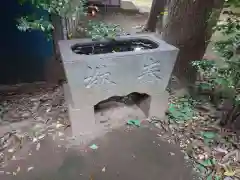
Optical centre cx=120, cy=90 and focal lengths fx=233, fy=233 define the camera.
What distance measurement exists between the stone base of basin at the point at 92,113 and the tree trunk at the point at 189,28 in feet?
2.72

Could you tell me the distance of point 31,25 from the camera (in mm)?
2805

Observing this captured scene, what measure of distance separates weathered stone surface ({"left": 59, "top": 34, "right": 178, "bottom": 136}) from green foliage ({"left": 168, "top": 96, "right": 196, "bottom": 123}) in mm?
519

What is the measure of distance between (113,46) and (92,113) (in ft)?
2.88

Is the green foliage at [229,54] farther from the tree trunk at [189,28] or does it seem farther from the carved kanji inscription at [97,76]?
the carved kanji inscription at [97,76]

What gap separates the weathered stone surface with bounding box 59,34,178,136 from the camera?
2430 mm

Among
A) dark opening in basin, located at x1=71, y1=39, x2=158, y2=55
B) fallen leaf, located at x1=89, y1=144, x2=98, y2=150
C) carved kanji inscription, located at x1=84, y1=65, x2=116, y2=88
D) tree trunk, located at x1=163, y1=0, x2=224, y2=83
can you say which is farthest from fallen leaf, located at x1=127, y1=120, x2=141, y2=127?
tree trunk, located at x1=163, y1=0, x2=224, y2=83

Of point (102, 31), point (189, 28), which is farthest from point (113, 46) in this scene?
point (189, 28)

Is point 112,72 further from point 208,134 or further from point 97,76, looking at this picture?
point 208,134

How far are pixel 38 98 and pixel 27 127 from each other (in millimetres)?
828

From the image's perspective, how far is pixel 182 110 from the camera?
10.9ft

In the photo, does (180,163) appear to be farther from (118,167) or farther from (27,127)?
(27,127)

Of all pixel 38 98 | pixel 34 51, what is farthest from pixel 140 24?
pixel 38 98

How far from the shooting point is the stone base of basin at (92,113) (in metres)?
2.76

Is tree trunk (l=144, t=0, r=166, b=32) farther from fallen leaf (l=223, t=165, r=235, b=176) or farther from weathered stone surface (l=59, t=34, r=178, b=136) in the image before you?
fallen leaf (l=223, t=165, r=235, b=176)
